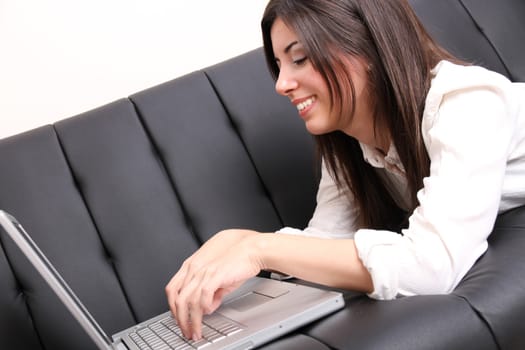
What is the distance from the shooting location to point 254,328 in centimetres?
79

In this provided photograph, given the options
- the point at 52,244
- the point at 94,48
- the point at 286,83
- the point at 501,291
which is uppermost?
the point at 94,48

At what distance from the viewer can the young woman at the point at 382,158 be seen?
849 millimetres

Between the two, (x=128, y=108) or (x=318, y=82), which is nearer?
(x=318, y=82)

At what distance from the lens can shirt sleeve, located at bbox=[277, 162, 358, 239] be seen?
1.28 meters

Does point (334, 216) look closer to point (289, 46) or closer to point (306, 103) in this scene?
point (306, 103)

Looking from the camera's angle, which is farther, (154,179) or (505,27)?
(505,27)

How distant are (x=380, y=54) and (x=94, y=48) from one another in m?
0.95

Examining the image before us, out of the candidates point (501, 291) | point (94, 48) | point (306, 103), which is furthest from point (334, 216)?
point (94, 48)

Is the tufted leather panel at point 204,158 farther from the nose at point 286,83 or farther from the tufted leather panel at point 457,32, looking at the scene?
the tufted leather panel at point 457,32

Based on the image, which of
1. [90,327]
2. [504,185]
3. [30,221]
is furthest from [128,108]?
[504,185]

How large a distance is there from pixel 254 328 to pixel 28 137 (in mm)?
913

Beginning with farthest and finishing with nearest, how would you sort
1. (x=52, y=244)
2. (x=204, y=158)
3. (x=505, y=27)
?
(x=505, y=27) → (x=204, y=158) → (x=52, y=244)

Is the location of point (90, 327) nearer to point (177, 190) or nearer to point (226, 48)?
point (177, 190)

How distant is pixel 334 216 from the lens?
4.25 feet
